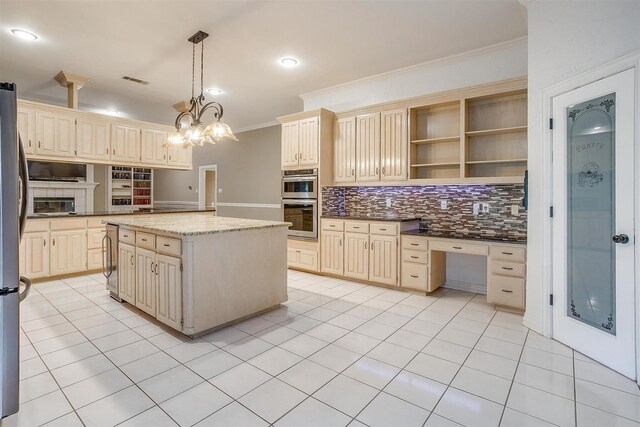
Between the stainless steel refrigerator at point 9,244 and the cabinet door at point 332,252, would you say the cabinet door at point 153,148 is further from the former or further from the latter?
the stainless steel refrigerator at point 9,244

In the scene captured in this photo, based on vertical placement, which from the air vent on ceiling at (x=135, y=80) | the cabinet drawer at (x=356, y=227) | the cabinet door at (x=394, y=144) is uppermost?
the air vent on ceiling at (x=135, y=80)

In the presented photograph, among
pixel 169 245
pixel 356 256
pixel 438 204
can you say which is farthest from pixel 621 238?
pixel 169 245

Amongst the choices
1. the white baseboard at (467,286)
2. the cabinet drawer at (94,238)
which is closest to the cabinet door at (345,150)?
the white baseboard at (467,286)

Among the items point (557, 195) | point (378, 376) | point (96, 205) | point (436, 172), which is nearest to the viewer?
point (378, 376)

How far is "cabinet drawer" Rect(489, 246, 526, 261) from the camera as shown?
11.1 ft

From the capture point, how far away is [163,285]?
115 inches

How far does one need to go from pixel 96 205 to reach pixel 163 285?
5166mm

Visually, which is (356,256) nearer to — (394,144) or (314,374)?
(394,144)

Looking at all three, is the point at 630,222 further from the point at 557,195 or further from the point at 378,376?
the point at 378,376

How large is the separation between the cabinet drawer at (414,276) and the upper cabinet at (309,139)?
183 centimetres

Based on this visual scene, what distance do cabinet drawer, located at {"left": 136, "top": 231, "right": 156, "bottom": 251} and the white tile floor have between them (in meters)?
0.73

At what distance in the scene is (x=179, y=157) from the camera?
6.48 m

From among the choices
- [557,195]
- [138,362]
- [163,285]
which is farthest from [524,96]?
[138,362]

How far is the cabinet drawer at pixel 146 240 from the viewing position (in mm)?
3043
